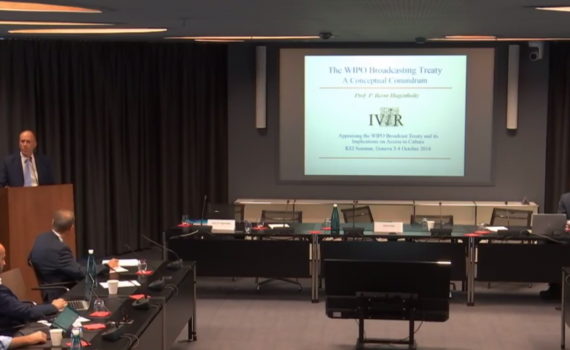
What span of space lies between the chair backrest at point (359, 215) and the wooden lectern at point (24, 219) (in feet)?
11.0

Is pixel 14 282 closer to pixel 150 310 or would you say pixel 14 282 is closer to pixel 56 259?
pixel 56 259

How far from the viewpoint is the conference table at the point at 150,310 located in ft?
13.6

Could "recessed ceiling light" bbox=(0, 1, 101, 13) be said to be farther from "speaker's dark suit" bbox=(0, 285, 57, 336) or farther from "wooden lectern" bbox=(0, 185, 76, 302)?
"speaker's dark suit" bbox=(0, 285, 57, 336)

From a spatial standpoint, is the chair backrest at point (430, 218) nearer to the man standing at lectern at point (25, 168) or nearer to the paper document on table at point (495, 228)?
the paper document on table at point (495, 228)

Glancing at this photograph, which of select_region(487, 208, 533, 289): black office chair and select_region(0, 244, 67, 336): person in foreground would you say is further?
select_region(487, 208, 533, 289): black office chair

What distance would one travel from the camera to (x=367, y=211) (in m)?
8.81

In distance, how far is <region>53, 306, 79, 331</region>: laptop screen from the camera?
161 inches

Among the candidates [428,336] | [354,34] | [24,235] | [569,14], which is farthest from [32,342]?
[354,34]

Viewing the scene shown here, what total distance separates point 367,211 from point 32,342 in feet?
17.9

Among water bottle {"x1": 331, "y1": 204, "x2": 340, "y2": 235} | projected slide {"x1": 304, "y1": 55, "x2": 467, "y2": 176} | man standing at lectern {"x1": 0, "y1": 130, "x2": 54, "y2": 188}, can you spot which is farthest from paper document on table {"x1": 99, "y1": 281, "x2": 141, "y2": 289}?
projected slide {"x1": 304, "y1": 55, "x2": 467, "y2": 176}

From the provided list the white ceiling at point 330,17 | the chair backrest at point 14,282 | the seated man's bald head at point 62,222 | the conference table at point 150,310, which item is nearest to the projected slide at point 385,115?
the white ceiling at point 330,17

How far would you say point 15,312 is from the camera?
4.43 metres

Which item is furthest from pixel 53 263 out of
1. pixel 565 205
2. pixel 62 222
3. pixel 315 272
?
pixel 565 205

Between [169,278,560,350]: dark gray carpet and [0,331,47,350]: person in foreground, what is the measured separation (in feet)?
7.28
